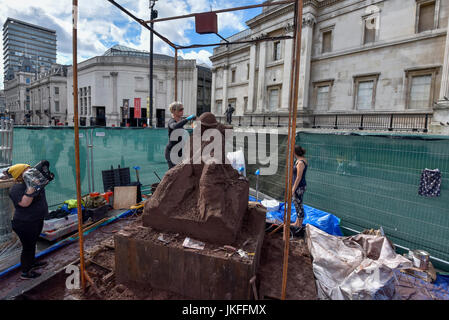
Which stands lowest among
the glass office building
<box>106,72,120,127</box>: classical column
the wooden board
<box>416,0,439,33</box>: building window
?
the wooden board

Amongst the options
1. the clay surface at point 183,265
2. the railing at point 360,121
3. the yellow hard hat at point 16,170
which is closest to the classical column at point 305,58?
the railing at point 360,121

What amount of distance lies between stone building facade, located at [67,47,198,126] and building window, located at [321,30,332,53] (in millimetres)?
22408

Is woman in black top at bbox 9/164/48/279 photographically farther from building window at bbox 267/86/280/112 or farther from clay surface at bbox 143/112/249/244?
building window at bbox 267/86/280/112

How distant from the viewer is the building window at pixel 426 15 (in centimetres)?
1463

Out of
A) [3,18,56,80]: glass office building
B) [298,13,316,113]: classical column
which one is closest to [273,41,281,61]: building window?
[298,13,316,113]: classical column

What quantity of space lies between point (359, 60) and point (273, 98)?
27.3 ft

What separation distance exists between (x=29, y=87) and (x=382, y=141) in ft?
287

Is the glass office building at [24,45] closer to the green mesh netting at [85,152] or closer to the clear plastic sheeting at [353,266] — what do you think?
the green mesh netting at [85,152]

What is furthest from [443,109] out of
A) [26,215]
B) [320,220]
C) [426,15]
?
[26,215]

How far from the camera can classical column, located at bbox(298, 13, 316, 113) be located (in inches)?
781

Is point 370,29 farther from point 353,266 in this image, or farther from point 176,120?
point 353,266

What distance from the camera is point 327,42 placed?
66.5 feet

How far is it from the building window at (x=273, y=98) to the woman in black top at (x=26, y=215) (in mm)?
22795
